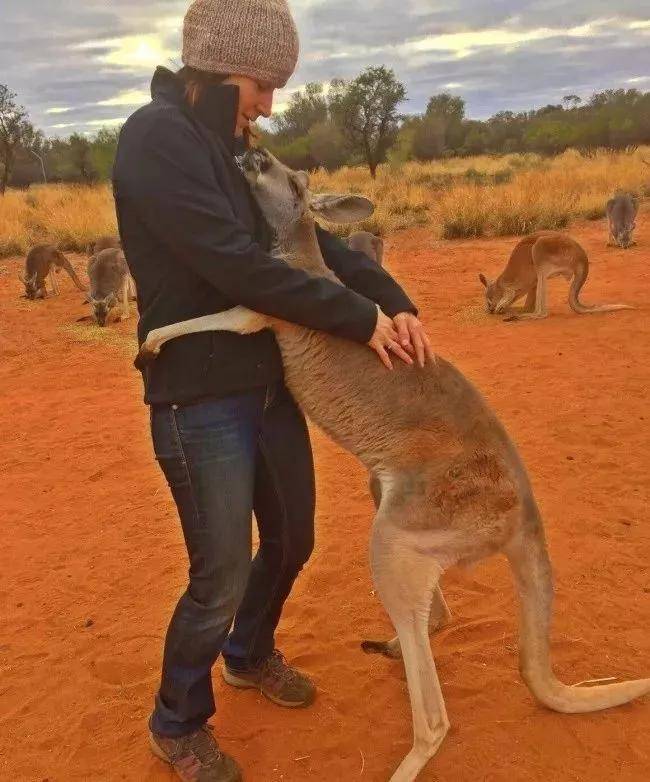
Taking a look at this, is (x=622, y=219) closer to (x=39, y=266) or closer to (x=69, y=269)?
(x=69, y=269)

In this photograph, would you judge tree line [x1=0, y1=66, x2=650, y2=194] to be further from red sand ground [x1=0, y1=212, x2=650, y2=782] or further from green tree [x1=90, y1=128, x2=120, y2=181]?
red sand ground [x1=0, y1=212, x2=650, y2=782]

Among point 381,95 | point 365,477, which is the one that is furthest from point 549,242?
point 381,95

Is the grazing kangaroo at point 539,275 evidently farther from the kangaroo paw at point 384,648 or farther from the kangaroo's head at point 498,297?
the kangaroo paw at point 384,648

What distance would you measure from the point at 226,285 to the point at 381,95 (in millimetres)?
33178

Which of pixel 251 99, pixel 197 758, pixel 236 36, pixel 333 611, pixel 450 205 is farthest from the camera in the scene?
pixel 450 205

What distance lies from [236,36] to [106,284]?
31.7 ft

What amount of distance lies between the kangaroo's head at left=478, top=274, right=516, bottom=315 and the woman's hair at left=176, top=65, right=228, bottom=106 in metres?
8.65

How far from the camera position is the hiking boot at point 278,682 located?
3.23 meters

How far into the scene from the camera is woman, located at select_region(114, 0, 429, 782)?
2115mm

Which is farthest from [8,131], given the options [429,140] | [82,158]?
[429,140]

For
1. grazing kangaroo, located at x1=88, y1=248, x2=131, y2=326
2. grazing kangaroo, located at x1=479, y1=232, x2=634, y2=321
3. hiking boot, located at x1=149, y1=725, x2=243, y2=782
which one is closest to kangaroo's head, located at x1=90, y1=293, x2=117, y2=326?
grazing kangaroo, located at x1=88, y1=248, x2=131, y2=326

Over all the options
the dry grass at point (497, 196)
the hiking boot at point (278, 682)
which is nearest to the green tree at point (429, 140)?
the dry grass at point (497, 196)

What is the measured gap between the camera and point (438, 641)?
11.9 feet

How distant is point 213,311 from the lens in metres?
2.42
